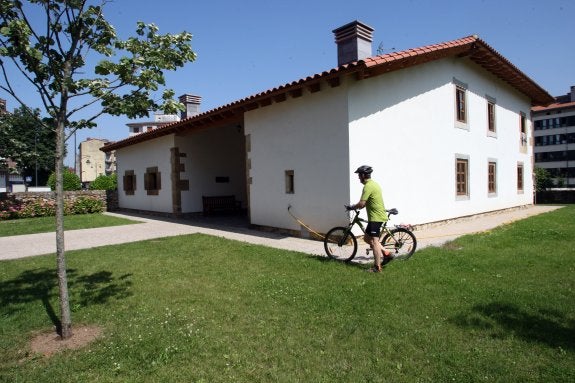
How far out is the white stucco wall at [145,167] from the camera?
15070mm

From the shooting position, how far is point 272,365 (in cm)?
315

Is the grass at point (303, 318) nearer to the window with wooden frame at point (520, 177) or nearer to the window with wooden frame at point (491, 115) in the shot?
the window with wooden frame at point (491, 115)

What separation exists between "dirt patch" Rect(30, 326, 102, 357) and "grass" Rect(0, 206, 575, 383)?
109 mm

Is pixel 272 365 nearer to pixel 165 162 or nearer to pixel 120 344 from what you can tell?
pixel 120 344

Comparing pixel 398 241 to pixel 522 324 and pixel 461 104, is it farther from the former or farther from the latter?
pixel 461 104

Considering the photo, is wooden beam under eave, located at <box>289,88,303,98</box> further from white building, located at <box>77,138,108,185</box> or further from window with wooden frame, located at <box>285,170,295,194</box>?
white building, located at <box>77,138,108,185</box>

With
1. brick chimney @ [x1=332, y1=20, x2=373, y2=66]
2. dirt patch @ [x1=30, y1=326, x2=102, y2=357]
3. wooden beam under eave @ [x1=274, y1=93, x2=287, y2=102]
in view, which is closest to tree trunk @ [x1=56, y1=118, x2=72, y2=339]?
dirt patch @ [x1=30, y1=326, x2=102, y2=357]

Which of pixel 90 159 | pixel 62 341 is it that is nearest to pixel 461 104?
pixel 62 341

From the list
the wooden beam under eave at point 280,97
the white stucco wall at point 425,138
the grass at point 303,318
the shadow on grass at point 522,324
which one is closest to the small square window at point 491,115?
the white stucco wall at point 425,138

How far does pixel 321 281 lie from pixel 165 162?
1140cm

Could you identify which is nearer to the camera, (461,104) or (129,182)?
(461,104)

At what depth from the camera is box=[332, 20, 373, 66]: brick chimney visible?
9.27 metres

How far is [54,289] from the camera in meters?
5.44

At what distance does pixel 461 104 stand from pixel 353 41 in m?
5.08
